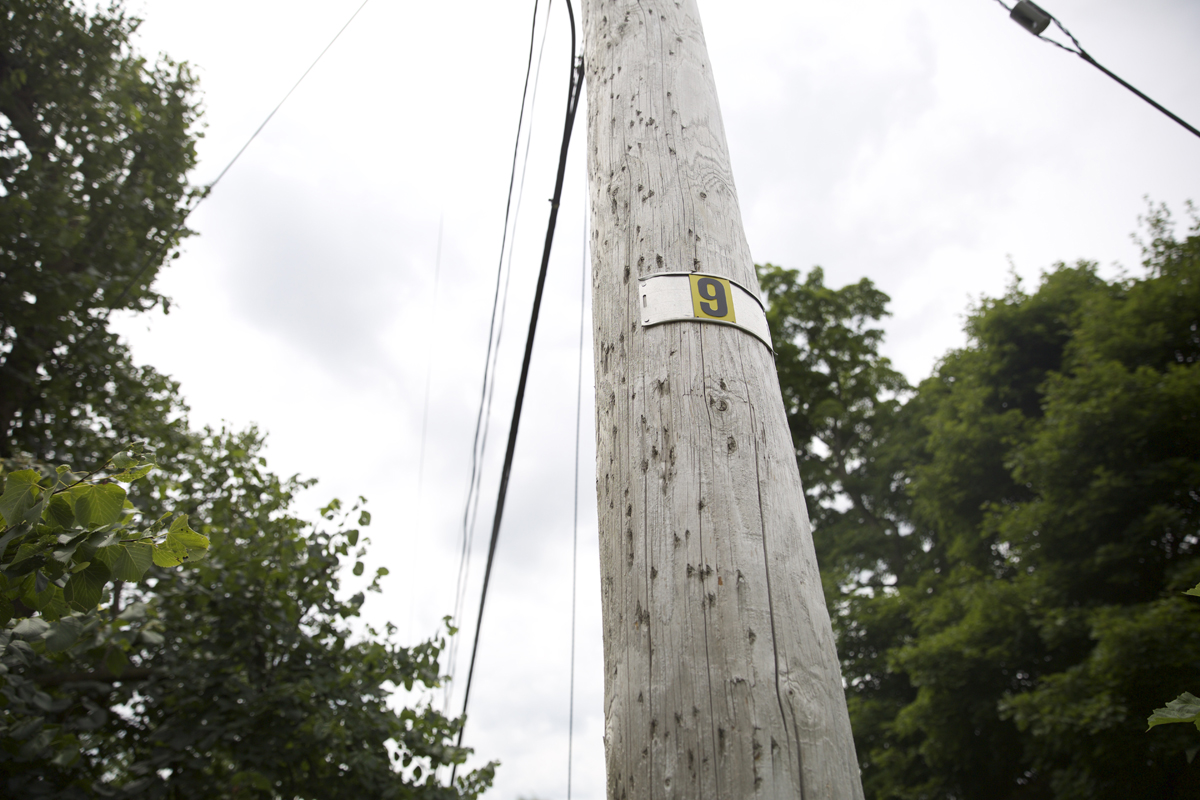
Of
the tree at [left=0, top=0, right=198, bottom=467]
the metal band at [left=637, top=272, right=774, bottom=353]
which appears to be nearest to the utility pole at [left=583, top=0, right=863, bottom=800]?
the metal band at [left=637, top=272, right=774, bottom=353]

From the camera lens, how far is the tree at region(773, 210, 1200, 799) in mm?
7598

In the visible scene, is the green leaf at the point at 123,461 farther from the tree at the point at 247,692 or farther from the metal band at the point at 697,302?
the tree at the point at 247,692

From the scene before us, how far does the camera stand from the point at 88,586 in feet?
4.80

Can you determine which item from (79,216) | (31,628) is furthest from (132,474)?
(79,216)

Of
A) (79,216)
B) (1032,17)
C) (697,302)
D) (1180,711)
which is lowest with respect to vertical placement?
(1180,711)

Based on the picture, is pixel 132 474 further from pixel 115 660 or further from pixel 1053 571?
pixel 1053 571

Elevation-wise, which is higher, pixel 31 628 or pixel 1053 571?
pixel 1053 571

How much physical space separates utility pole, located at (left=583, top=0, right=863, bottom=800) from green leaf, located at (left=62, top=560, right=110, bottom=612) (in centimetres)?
114

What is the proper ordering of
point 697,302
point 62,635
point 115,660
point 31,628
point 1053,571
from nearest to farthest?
1. point 697,302
2. point 62,635
3. point 31,628
4. point 115,660
5. point 1053,571

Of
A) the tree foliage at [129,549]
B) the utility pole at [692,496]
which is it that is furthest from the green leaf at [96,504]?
the utility pole at [692,496]

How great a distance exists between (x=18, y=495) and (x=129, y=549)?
243 mm

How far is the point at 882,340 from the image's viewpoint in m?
16.2

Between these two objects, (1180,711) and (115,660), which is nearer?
(1180,711)

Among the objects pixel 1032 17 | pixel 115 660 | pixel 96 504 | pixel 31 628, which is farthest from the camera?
pixel 1032 17
